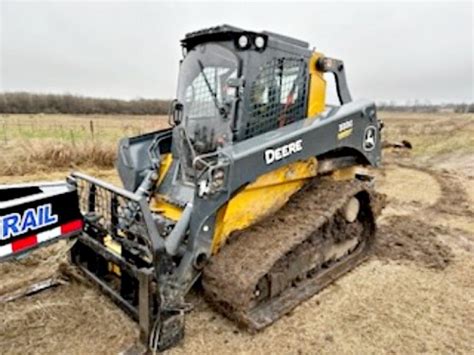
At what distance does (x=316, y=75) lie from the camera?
427 cm

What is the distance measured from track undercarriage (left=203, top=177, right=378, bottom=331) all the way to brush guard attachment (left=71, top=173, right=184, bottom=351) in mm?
423

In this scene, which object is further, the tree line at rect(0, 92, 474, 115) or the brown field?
the tree line at rect(0, 92, 474, 115)

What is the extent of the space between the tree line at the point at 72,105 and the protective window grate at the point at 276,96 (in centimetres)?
3013

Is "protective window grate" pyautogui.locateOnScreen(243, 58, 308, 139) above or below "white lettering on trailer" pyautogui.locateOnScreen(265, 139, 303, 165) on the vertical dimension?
above

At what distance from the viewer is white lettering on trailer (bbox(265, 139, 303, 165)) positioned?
3.40 m

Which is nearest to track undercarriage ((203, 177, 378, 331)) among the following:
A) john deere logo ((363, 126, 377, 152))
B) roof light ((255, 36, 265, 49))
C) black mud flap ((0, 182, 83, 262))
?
john deere logo ((363, 126, 377, 152))

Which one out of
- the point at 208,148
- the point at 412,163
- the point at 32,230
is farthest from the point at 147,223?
the point at 412,163

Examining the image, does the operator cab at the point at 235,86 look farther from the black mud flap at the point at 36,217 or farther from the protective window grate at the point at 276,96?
the black mud flap at the point at 36,217

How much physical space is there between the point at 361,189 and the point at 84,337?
2.90 metres

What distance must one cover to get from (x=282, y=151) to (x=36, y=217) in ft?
6.28

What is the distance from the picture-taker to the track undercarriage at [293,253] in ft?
10.4

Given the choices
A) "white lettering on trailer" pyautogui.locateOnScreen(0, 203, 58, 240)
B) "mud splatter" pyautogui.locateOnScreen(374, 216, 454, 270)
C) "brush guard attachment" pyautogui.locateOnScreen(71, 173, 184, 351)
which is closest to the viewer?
"white lettering on trailer" pyautogui.locateOnScreen(0, 203, 58, 240)

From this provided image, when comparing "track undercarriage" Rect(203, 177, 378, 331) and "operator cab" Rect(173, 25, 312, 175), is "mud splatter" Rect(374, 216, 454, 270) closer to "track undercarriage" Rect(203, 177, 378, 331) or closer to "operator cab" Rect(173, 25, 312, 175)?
"track undercarriage" Rect(203, 177, 378, 331)

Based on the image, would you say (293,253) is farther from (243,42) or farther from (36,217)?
(36,217)
